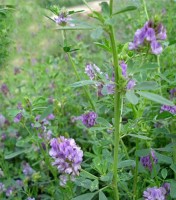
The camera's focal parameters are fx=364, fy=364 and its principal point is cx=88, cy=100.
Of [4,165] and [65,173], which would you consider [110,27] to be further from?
[4,165]

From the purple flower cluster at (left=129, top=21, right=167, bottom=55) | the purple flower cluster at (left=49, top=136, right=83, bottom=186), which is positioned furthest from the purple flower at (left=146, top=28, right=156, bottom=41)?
the purple flower cluster at (left=49, top=136, right=83, bottom=186)

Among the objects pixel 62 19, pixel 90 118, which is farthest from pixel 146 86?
pixel 62 19

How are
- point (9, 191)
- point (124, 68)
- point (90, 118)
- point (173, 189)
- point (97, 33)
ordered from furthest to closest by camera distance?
point (9, 191) → point (90, 118) → point (173, 189) → point (124, 68) → point (97, 33)

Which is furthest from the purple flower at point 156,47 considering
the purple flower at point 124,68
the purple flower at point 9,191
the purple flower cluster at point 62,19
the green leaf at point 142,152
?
the purple flower at point 9,191

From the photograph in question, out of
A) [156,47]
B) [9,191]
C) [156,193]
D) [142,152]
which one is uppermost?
[156,47]

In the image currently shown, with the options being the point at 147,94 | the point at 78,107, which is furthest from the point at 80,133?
the point at 147,94

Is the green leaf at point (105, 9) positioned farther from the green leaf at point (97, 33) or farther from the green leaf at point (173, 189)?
the green leaf at point (173, 189)

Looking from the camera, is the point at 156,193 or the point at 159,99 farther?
the point at 156,193

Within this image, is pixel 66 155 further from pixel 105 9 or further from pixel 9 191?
pixel 9 191
